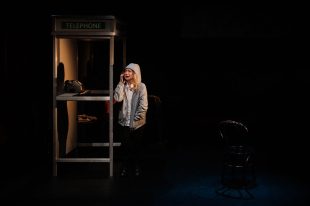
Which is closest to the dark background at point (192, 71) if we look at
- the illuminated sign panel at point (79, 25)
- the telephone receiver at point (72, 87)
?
the telephone receiver at point (72, 87)

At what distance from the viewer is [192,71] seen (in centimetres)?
1135

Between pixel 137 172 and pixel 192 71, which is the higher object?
pixel 192 71

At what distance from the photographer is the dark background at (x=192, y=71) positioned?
9656mm

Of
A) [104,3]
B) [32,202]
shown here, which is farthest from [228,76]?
[32,202]

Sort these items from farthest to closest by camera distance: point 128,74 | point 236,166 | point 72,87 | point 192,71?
point 192,71, point 72,87, point 128,74, point 236,166

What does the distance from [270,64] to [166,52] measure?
229cm

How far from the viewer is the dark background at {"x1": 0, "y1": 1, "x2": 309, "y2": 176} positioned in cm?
966

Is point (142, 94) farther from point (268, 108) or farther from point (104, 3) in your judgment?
point (268, 108)

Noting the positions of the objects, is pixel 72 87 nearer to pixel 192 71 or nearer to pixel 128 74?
pixel 128 74

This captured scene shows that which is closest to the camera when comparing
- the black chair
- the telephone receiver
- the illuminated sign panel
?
the black chair

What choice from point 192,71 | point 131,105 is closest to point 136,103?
point 131,105

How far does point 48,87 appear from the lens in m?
10.2

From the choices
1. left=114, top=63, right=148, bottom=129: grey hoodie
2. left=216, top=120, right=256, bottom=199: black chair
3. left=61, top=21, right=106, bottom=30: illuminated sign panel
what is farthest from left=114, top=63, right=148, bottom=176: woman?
left=216, top=120, right=256, bottom=199: black chair

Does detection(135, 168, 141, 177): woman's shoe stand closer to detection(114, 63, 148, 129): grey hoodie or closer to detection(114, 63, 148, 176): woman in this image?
detection(114, 63, 148, 176): woman
